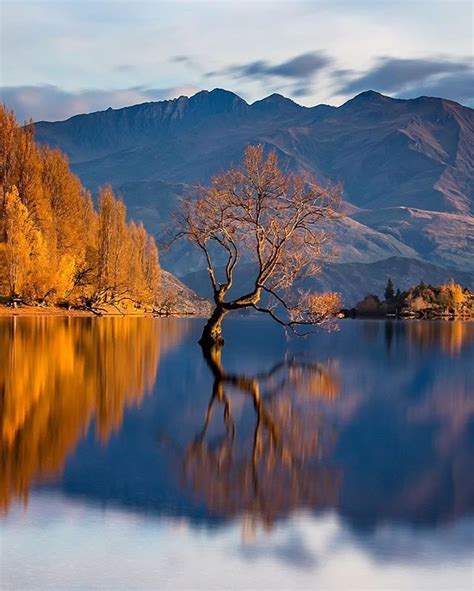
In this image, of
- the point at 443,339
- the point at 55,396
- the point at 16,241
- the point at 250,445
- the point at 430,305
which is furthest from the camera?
the point at 430,305

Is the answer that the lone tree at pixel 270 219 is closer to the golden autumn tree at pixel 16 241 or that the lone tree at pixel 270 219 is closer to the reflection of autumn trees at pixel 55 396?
the reflection of autumn trees at pixel 55 396

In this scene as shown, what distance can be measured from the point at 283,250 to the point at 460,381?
1756cm

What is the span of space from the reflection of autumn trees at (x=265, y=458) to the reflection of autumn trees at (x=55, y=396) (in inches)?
93.2

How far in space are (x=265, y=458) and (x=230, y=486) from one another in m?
2.48

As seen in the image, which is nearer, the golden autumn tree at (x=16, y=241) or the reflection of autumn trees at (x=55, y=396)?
the reflection of autumn trees at (x=55, y=396)

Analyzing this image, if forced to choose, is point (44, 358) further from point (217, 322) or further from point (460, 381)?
point (217, 322)

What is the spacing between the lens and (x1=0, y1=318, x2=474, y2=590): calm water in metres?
9.20

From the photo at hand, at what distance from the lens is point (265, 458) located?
1477 centimetres

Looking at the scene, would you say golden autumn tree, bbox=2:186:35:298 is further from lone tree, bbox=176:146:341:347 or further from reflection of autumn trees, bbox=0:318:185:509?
reflection of autumn trees, bbox=0:318:185:509

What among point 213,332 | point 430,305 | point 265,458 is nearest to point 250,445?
point 265,458

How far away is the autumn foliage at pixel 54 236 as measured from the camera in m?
76.8

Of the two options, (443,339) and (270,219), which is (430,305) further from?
(270,219)

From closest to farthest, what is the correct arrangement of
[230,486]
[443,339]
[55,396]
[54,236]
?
[230,486] < [55,396] < [443,339] < [54,236]

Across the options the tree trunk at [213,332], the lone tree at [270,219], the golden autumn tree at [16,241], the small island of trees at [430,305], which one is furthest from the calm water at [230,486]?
the small island of trees at [430,305]
